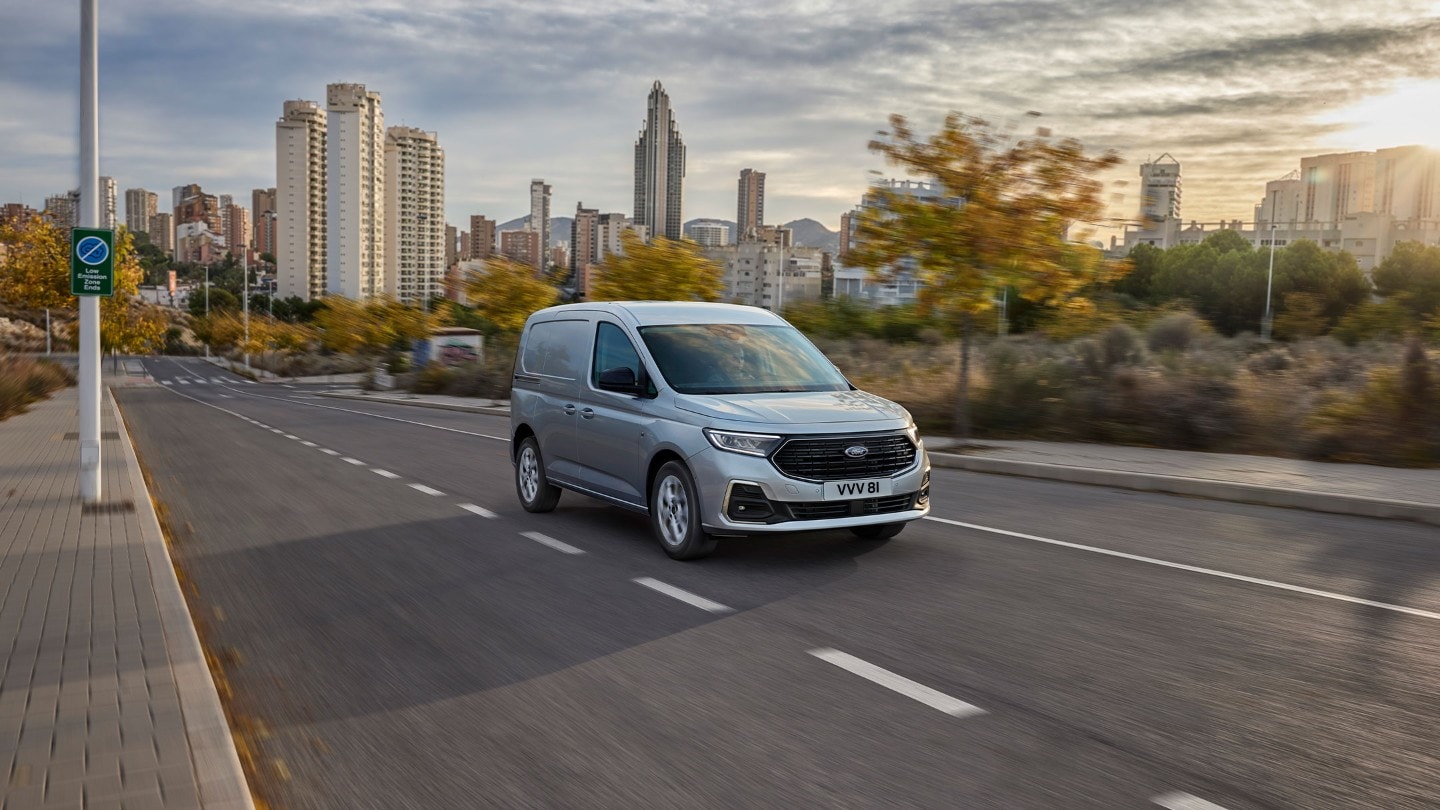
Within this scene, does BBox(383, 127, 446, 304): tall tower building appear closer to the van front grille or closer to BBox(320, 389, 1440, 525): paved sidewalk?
BBox(320, 389, 1440, 525): paved sidewalk

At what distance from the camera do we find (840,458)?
25.1 ft

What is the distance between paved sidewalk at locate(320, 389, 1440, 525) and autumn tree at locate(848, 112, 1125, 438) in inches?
88.1

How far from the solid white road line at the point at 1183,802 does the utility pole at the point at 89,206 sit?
9523 mm

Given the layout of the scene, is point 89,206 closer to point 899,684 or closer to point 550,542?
point 550,542

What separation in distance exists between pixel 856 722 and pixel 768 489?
2.95 metres

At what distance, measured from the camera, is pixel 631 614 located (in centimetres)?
657

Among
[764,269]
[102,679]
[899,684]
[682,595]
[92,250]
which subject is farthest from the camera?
[764,269]

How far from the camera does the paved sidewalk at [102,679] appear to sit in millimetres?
3744

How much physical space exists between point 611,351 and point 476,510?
8.24 ft

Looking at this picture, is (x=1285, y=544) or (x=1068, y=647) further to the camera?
(x=1285, y=544)

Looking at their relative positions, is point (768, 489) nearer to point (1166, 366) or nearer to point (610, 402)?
point (610, 402)

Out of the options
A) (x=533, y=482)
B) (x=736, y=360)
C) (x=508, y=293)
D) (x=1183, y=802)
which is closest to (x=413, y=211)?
(x=508, y=293)

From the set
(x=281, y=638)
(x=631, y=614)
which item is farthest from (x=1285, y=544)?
(x=281, y=638)

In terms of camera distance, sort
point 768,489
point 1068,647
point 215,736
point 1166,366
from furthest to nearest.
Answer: point 1166,366 < point 768,489 < point 1068,647 < point 215,736
